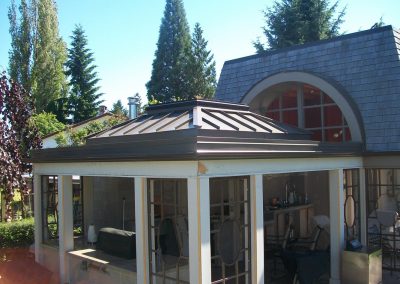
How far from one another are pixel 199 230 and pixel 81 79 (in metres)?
32.9

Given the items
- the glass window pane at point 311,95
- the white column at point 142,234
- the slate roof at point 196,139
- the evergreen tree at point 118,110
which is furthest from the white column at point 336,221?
the evergreen tree at point 118,110

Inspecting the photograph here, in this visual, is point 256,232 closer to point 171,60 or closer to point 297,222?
point 297,222

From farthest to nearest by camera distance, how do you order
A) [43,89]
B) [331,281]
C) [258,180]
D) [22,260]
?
[43,89]
[22,260]
[331,281]
[258,180]

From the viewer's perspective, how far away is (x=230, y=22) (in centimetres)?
2117

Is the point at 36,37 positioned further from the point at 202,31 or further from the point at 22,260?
the point at 22,260

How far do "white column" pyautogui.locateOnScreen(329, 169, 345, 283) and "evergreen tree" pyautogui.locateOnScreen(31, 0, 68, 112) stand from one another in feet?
99.9

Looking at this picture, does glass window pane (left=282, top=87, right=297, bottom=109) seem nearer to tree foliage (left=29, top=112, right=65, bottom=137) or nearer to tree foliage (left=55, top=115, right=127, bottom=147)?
tree foliage (left=55, top=115, right=127, bottom=147)

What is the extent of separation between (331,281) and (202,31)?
36.0m

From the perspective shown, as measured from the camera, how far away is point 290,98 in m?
10.7

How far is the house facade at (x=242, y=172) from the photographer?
5914mm

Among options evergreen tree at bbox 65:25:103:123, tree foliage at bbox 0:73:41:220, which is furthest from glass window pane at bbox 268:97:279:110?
evergreen tree at bbox 65:25:103:123

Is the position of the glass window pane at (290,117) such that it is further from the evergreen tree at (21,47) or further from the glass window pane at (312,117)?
the evergreen tree at (21,47)

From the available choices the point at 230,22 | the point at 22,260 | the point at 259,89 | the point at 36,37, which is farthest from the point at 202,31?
the point at 22,260

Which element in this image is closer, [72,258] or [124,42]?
[72,258]
